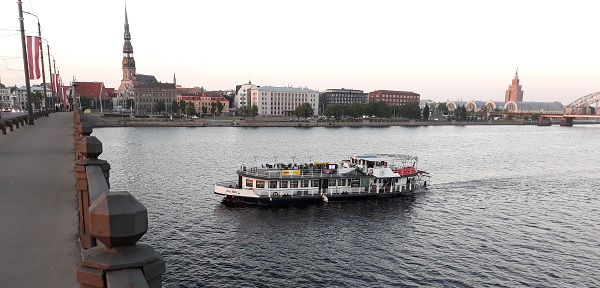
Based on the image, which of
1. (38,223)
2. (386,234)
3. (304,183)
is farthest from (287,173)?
(38,223)

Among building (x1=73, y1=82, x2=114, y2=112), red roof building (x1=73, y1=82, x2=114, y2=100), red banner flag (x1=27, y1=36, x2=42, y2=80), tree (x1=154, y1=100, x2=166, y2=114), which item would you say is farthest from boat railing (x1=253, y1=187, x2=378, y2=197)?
red roof building (x1=73, y1=82, x2=114, y2=100)

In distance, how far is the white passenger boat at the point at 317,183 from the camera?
38719 mm

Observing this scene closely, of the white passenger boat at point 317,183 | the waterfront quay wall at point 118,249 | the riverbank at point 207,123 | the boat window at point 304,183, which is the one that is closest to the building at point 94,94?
the riverbank at point 207,123

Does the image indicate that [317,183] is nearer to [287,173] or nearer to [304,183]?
[304,183]

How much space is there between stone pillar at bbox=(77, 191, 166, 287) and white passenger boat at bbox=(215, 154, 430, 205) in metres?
36.0

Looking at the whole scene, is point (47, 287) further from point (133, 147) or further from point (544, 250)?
point (133, 147)

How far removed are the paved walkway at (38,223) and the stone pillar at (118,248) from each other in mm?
2619

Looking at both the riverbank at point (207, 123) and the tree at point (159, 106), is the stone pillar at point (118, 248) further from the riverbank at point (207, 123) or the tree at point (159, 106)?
the tree at point (159, 106)

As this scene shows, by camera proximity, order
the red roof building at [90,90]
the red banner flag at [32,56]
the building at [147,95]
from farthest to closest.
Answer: the red roof building at [90,90] → the building at [147,95] → the red banner flag at [32,56]

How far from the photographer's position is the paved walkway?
4.95 meters

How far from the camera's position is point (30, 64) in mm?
29109

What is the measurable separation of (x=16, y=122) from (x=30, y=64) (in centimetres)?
489

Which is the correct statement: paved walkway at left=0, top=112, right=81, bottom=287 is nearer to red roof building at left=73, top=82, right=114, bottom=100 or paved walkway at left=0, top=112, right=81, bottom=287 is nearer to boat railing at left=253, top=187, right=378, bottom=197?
boat railing at left=253, top=187, right=378, bottom=197

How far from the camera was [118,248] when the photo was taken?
2455mm
